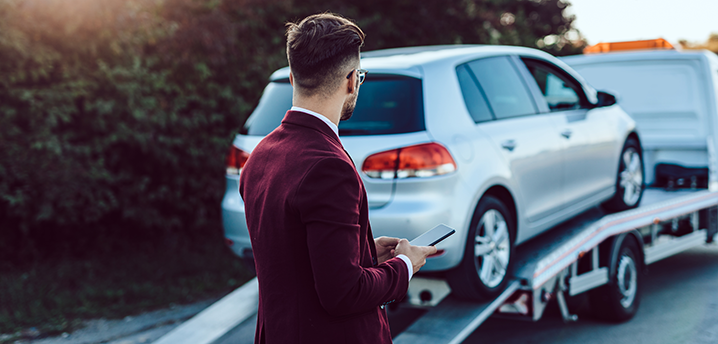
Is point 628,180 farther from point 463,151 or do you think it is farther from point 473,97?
point 463,151

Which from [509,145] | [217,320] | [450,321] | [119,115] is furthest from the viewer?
[119,115]

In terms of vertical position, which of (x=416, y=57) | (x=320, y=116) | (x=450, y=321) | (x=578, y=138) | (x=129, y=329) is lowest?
(x=129, y=329)

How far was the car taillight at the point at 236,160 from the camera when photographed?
405 centimetres

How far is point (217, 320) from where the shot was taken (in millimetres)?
3623

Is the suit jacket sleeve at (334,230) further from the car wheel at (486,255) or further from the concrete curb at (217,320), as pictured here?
the car wheel at (486,255)

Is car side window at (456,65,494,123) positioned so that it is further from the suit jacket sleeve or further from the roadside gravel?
the roadside gravel

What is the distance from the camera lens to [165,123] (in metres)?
6.19

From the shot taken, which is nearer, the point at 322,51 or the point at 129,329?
the point at 322,51

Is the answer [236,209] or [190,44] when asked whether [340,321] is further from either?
[190,44]

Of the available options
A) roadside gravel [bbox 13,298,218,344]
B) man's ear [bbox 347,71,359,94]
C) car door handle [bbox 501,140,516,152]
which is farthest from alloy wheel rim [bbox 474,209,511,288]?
roadside gravel [bbox 13,298,218,344]

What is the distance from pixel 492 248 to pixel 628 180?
2596mm

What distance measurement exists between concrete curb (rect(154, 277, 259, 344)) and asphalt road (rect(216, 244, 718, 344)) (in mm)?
110

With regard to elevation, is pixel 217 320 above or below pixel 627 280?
above

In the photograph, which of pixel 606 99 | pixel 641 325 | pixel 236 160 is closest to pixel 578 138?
pixel 606 99
